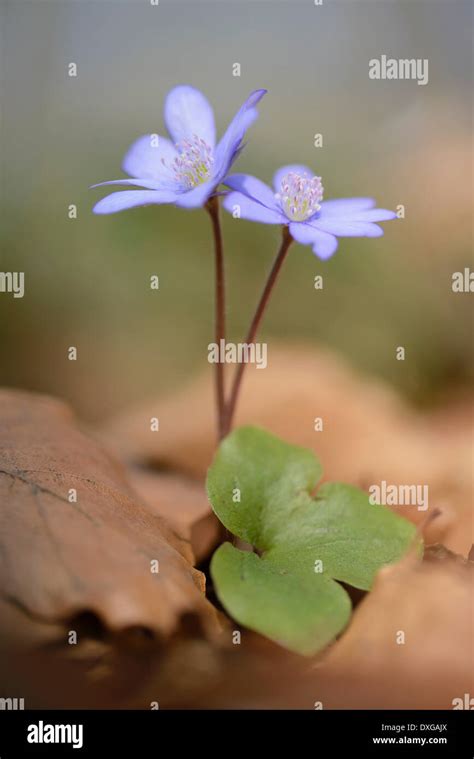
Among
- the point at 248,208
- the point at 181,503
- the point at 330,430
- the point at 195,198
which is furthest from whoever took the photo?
the point at 330,430

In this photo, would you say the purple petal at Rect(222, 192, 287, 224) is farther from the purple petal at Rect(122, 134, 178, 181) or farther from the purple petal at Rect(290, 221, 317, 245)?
the purple petal at Rect(122, 134, 178, 181)

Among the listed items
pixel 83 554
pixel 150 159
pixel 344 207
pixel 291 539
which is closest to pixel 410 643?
pixel 291 539

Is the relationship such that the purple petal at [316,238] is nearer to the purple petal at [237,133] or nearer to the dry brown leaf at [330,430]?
the purple petal at [237,133]

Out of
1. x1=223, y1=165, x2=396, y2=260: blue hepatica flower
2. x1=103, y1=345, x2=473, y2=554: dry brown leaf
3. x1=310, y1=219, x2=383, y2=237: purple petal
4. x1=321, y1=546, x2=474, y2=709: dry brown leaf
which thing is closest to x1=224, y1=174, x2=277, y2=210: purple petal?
x1=223, y1=165, x2=396, y2=260: blue hepatica flower

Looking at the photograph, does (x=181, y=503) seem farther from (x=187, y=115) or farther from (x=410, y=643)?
(x=187, y=115)

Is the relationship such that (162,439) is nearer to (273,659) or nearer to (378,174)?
(273,659)

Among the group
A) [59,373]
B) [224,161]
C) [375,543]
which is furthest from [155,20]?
[375,543]

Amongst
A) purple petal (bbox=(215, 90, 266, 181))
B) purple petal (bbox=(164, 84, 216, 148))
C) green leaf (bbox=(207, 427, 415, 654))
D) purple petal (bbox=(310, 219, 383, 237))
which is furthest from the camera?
purple petal (bbox=(164, 84, 216, 148))
